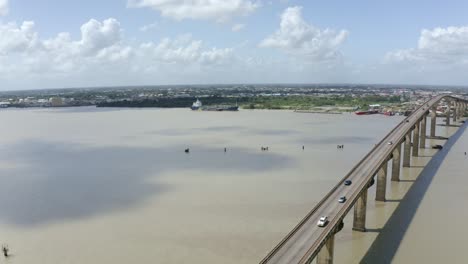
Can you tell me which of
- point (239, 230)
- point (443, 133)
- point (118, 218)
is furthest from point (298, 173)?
point (443, 133)

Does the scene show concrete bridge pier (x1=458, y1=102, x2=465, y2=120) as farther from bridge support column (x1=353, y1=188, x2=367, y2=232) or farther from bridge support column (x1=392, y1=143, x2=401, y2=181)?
bridge support column (x1=353, y1=188, x2=367, y2=232)

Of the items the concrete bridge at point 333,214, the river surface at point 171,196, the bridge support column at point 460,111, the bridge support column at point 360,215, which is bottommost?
the river surface at point 171,196

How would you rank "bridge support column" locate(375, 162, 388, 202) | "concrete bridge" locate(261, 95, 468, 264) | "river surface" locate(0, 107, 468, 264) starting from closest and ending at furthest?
1. "concrete bridge" locate(261, 95, 468, 264)
2. "river surface" locate(0, 107, 468, 264)
3. "bridge support column" locate(375, 162, 388, 202)

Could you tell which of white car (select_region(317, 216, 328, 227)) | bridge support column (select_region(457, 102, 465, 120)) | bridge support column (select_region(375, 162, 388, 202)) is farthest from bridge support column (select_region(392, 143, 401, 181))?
bridge support column (select_region(457, 102, 465, 120))

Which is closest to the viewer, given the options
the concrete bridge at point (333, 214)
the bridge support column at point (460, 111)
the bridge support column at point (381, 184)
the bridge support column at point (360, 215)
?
the concrete bridge at point (333, 214)

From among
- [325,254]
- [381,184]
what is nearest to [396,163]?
[381,184]

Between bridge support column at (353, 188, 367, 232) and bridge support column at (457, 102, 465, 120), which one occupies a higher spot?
bridge support column at (457, 102, 465, 120)

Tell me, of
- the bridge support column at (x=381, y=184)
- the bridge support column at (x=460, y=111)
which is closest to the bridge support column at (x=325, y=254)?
the bridge support column at (x=381, y=184)

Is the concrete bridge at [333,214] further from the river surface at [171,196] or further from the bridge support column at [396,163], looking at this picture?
the river surface at [171,196]

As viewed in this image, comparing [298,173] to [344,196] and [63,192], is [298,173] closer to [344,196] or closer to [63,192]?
[344,196]

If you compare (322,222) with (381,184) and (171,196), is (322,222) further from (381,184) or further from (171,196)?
(171,196)
